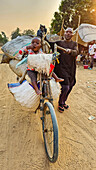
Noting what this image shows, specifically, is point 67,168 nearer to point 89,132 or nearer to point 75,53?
point 89,132

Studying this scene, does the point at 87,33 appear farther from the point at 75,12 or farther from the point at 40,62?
the point at 40,62

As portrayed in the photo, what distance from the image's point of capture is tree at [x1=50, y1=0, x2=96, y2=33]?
699 inches

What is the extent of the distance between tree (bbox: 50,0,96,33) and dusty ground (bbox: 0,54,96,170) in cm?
1703

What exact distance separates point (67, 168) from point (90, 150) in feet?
1.82

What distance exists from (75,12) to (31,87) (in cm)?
1956

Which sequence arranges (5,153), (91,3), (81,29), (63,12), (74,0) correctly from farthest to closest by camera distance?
(63,12) < (74,0) < (91,3) < (81,29) < (5,153)

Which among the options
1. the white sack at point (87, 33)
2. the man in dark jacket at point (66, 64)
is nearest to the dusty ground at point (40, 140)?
the man in dark jacket at point (66, 64)

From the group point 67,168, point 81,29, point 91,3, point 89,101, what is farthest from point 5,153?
point 91,3

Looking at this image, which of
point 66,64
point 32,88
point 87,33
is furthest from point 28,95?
point 87,33

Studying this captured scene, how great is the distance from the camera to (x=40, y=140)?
2500 millimetres

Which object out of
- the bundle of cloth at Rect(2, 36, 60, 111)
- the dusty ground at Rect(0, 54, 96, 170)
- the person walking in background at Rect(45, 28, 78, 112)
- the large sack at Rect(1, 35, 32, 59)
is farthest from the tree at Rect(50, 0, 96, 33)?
the bundle of cloth at Rect(2, 36, 60, 111)

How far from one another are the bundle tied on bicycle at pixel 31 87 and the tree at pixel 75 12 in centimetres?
1763

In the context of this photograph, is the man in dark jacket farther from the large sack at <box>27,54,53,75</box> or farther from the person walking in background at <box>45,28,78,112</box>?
→ the large sack at <box>27,54,53,75</box>

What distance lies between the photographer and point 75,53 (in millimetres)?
2885
